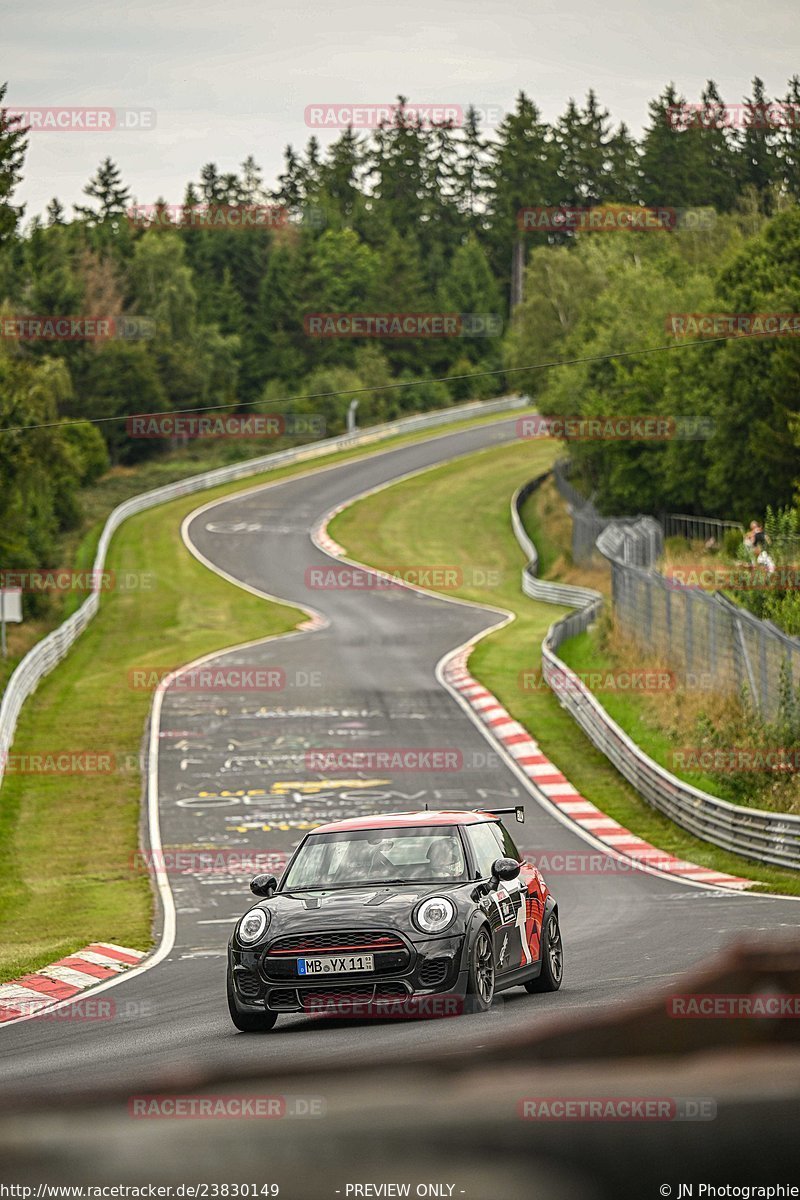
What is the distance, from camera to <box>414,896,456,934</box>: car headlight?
987cm

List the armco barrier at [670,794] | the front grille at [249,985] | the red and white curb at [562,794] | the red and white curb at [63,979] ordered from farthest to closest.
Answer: the red and white curb at [562,794]
the armco barrier at [670,794]
the red and white curb at [63,979]
the front grille at [249,985]

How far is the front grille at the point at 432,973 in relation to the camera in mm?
9680

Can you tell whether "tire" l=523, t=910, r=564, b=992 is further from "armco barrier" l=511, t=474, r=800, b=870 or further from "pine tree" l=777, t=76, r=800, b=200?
"pine tree" l=777, t=76, r=800, b=200

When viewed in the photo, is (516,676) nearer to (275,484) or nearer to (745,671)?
(745,671)

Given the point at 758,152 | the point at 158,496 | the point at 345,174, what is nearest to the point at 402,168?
the point at 345,174

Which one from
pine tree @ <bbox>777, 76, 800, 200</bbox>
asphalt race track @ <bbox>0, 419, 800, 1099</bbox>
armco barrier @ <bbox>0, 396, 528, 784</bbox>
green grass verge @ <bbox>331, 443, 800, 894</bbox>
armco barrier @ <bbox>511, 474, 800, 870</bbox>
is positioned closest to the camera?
asphalt race track @ <bbox>0, 419, 800, 1099</bbox>

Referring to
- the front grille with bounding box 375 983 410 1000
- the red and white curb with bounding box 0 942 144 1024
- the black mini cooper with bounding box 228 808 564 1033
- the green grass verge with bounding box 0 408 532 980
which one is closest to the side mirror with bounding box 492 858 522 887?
the black mini cooper with bounding box 228 808 564 1033

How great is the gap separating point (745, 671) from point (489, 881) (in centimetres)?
1566

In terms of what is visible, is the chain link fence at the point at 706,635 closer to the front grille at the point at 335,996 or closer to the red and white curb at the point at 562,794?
the red and white curb at the point at 562,794

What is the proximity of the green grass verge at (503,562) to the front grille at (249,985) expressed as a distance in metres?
10.3

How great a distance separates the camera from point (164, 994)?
43.4 ft

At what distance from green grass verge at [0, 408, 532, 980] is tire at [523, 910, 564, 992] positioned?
611cm

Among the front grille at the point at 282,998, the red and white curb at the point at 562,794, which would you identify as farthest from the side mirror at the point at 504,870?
the red and white curb at the point at 562,794

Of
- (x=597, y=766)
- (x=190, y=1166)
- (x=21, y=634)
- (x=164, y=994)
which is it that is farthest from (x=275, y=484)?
(x=190, y=1166)
